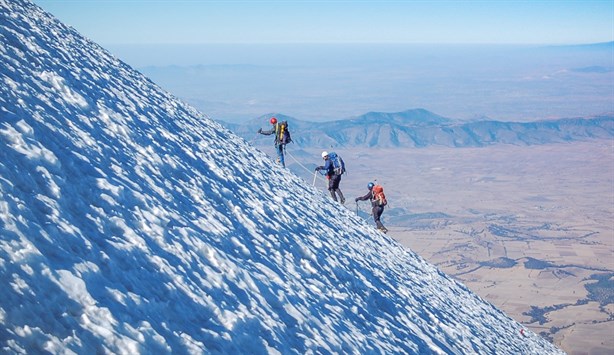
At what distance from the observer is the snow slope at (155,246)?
4.93 metres

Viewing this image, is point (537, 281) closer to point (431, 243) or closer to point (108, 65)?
point (431, 243)

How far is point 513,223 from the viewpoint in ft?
636

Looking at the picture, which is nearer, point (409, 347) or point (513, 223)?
point (409, 347)

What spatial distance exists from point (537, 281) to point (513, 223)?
3014 inches

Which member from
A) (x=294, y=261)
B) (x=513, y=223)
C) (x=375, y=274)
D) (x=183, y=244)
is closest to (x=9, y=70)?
(x=183, y=244)

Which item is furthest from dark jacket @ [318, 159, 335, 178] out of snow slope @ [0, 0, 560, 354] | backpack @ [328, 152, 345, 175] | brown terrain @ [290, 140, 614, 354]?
brown terrain @ [290, 140, 614, 354]

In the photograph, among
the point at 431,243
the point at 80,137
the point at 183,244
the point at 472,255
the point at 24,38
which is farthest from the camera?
the point at 431,243

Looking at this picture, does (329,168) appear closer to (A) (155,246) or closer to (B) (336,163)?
(B) (336,163)

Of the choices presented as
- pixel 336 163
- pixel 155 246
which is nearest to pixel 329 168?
pixel 336 163

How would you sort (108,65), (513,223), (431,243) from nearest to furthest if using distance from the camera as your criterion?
(108,65)
(431,243)
(513,223)

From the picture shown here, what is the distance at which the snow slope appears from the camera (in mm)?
4934

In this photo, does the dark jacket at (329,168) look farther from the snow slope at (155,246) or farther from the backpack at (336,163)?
the snow slope at (155,246)

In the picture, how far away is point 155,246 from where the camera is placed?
6.86 meters

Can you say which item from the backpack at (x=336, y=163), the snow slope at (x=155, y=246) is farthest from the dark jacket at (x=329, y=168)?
the snow slope at (x=155, y=246)
